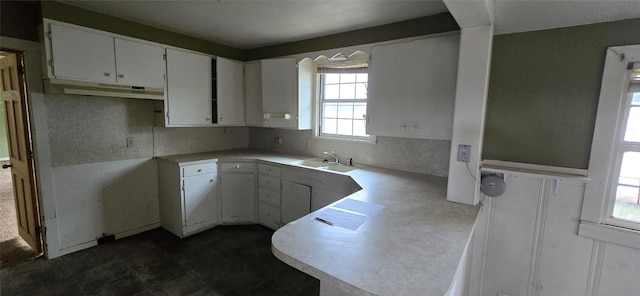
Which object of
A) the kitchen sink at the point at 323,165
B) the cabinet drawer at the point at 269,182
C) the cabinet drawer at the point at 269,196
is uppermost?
the kitchen sink at the point at 323,165

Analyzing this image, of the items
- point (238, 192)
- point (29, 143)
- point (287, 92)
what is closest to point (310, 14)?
point (287, 92)

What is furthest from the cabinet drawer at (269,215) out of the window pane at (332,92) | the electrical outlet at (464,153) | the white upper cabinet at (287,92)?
the electrical outlet at (464,153)

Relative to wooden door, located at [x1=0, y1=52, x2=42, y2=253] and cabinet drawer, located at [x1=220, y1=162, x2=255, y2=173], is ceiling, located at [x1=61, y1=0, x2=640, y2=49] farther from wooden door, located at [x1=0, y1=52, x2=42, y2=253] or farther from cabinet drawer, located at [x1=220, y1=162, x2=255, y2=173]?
cabinet drawer, located at [x1=220, y1=162, x2=255, y2=173]

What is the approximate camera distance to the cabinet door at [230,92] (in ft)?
11.5

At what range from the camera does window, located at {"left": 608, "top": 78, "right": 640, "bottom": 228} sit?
1697 mm

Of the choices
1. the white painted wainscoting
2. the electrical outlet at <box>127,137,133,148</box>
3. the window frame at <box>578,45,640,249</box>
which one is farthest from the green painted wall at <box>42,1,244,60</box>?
the window frame at <box>578,45,640,249</box>

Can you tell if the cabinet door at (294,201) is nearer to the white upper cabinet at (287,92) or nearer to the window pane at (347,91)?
the white upper cabinet at (287,92)

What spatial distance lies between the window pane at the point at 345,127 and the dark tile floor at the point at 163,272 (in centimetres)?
155

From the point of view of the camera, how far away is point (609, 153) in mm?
1738

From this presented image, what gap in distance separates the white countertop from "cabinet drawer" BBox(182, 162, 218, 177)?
2.06 meters

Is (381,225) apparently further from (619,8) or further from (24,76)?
(24,76)

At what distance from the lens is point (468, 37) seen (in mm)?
1756

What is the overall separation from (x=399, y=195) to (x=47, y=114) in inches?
126

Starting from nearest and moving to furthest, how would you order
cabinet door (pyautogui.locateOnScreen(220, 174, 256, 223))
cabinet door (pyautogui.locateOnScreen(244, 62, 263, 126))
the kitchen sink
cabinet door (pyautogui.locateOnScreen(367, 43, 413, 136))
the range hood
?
1. the range hood
2. cabinet door (pyautogui.locateOnScreen(367, 43, 413, 136))
3. the kitchen sink
4. cabinet door (pyautogui.locateOnScreen(220, 174, 256, 223))
5. cabinet door (pyautogui.locateOnScreen(244, 62, 263, 126))
